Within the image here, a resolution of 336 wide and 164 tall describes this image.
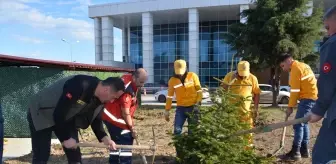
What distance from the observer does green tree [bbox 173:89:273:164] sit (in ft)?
13.0

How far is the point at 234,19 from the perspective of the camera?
4231cm

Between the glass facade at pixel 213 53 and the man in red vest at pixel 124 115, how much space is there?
A: 37501 mm

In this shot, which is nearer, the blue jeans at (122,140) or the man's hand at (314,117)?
the man's hand at (314,117)

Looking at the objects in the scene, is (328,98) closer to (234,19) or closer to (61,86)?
(61,86)

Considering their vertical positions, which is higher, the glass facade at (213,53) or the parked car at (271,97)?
the glass facade at (213,53)

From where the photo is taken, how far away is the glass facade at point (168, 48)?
143 feet

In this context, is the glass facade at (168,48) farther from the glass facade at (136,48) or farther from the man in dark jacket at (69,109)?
the man in dark jacket at (69,109)

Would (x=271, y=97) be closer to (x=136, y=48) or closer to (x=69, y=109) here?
(x=69, y=109)

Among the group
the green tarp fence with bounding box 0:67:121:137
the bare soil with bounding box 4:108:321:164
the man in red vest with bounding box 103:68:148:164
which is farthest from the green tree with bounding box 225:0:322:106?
the man in red vest with bounding box 103:68:148:164

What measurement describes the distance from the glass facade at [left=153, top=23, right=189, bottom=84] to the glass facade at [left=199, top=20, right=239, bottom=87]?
87.5 inches

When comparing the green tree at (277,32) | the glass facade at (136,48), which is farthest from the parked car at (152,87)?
the green tree at (277,32)

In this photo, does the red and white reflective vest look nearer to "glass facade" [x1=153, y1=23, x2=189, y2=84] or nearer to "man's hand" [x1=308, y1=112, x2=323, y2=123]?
"man's hand" [x1=308, y1=112, x2=323, y2=123]

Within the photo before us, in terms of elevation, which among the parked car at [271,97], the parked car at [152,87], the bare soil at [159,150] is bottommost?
the parked car at [152,87]

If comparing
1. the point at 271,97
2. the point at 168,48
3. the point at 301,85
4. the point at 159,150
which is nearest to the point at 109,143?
the point at 159,150
